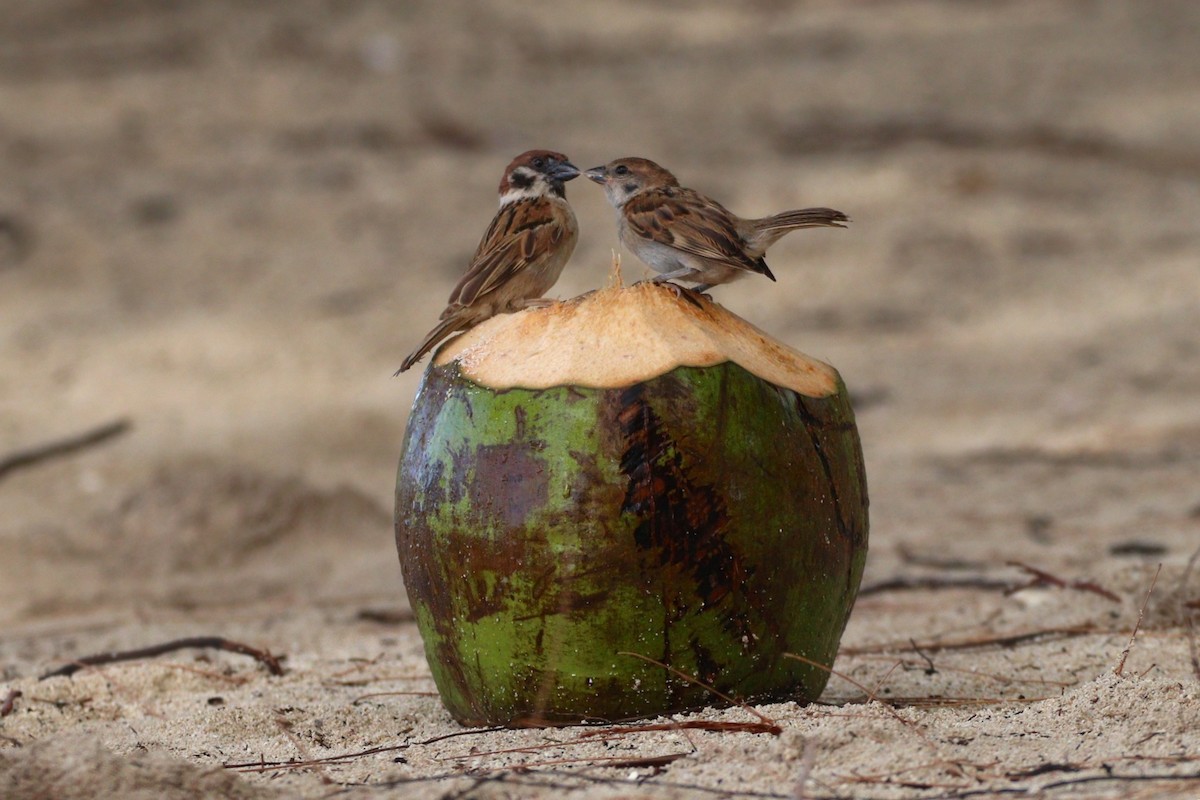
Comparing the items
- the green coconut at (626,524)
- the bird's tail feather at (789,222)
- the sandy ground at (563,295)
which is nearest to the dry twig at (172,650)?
the sandy ground at (563,295)

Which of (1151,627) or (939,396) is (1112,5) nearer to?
(939,396)

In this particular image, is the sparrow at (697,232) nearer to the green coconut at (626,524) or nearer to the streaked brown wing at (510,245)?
the streaked brown wing at (510,245)

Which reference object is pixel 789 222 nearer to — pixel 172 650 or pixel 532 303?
pixel 532 303

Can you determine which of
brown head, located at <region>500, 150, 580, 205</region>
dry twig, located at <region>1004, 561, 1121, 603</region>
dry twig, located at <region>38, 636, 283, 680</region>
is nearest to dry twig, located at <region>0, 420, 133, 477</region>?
dry twig, located at <region>38, 636, 283, 680</region>

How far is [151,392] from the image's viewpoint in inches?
374

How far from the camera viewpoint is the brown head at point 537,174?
467cm

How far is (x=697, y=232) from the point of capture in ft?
14.1

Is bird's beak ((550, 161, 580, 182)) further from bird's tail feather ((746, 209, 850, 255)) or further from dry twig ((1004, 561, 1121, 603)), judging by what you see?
dry twig ((1004, 561, 1121, 603))

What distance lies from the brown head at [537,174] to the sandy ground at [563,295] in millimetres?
1506

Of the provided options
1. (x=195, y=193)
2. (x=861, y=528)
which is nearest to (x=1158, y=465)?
(x=861, y=528)

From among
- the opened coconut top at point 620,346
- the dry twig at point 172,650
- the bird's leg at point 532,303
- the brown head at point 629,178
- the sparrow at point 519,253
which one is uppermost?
the brown head at point 629,178

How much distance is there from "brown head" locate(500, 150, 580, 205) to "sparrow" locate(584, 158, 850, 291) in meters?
0.24

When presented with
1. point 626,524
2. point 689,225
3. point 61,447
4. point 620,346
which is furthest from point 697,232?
point 61,447

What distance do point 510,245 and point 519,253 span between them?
0.04 m
